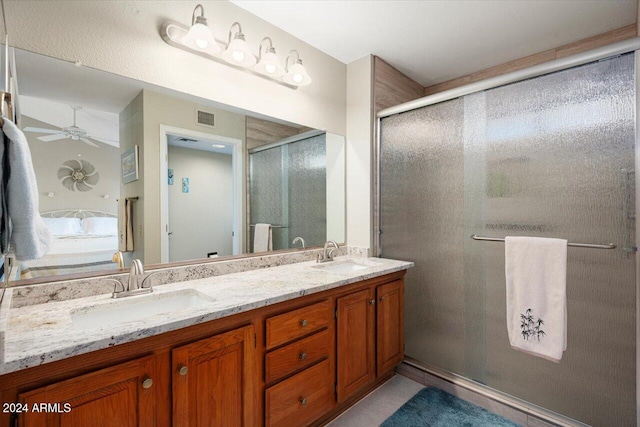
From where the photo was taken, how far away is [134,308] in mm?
1280

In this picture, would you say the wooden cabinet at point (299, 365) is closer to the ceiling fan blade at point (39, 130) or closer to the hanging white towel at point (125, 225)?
the hanging white towel at point (125, 225)

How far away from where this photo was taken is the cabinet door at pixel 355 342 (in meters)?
1.69

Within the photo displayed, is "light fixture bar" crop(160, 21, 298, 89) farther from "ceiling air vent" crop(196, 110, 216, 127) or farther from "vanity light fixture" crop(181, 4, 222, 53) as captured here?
"ceiling air vent" crop(196, 110, 216, 127)

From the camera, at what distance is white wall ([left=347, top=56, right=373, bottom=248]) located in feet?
7.86

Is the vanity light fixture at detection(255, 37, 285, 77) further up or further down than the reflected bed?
further up

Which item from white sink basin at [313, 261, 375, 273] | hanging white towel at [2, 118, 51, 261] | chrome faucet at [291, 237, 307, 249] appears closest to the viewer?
hanging white towel at [2, 118, 51, 261]

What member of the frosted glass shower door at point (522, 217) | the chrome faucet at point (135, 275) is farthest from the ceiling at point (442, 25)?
the chrome faucet at point (135, 275)

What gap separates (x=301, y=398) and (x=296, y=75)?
192 cm

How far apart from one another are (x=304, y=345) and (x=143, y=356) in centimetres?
74

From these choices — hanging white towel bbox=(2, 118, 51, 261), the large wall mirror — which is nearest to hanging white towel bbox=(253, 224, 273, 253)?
the large wall mirror

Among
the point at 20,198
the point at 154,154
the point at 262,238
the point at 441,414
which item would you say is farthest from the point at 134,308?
the point at 441,414

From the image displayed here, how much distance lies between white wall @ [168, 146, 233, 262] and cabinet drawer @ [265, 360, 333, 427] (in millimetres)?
810

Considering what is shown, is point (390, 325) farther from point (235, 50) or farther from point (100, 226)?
point (235, 50)

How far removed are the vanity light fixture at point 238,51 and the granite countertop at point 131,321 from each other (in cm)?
126
